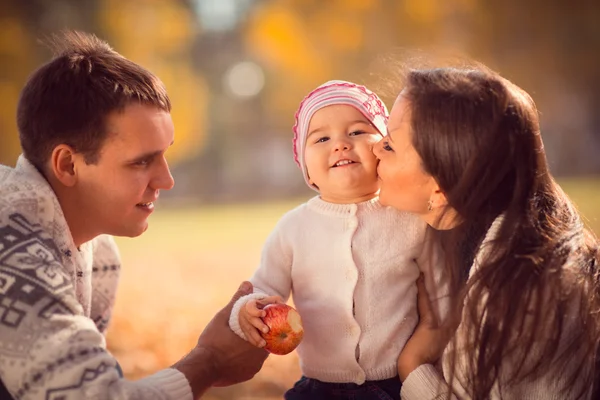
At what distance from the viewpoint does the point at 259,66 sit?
16.1 meters

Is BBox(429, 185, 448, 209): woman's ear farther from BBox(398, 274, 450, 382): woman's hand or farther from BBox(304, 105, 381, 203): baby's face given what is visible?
BBox(398, 274, 450, 382): woman's hand

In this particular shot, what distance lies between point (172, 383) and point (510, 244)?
1.14m

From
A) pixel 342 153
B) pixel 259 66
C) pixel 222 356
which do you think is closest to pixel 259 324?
pixel 222 356

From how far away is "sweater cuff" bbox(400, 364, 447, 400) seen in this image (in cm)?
230

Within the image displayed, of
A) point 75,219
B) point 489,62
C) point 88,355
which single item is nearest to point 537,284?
point 88,355

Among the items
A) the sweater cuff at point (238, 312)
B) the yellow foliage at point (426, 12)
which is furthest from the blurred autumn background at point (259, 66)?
the sweater cuff at point (238, 312)

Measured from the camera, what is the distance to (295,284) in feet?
8.52

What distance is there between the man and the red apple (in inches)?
8.4

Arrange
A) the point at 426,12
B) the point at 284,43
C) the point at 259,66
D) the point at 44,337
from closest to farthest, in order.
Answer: the point at 44,337
the point at 426,12
the point at 284,43
the point at 259,66

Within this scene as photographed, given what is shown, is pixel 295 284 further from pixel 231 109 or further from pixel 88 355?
pixel 231 109

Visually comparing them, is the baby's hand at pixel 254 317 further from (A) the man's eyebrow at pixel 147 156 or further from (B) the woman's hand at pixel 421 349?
(A) the man's eyebrow at pixel 147 156

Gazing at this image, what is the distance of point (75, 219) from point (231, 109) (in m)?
15.7

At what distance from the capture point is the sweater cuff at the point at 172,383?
2098mm

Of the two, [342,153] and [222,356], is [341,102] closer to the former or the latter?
[342,153]
